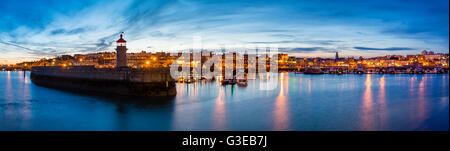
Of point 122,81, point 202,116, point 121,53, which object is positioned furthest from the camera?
point 121,53

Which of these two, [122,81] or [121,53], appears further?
[121,53]

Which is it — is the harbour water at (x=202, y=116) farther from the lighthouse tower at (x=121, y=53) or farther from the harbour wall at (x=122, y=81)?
the lighthouse tower at (x=121, y=53)

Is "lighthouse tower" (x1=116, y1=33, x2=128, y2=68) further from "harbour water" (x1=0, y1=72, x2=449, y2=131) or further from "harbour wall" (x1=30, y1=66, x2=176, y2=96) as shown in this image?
"harbour water" (x1=0, y1=72, x2=449, y2=131)

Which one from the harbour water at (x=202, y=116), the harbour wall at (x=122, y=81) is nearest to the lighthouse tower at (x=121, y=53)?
the harbour wall at (x=122, y=81)

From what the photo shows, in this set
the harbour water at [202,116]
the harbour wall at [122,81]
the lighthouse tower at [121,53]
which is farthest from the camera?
the lighthouse tower at [121,53]

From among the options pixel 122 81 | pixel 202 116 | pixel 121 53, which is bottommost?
pixel 202 116

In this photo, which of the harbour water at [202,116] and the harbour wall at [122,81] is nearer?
the harbour water at [202,116]

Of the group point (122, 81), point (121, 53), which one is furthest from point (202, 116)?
point (121, 53)

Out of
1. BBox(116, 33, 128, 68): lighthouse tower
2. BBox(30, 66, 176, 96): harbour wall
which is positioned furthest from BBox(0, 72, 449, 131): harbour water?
BBox(116, 33, 128, 68): lighthouse tower

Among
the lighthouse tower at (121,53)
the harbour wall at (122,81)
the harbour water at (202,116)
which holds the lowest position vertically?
the harbour water at (202,116)

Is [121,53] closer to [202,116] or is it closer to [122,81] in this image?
[122,81]

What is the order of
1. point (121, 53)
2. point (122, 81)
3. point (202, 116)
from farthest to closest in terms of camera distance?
point (121, 53) < point (122, 81) < point (202, 116)

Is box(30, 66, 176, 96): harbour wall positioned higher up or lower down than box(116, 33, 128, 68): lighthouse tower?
lower down
